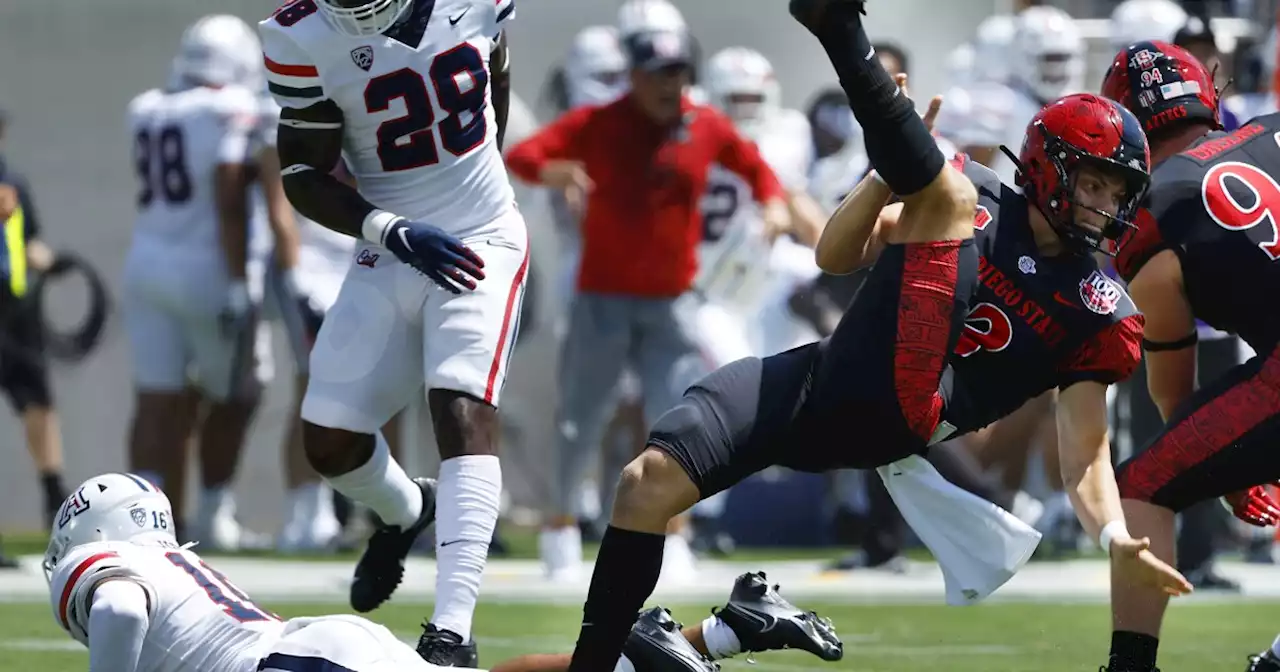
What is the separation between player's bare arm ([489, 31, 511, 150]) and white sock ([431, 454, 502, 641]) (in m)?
1.10

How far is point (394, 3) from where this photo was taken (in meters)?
5.60

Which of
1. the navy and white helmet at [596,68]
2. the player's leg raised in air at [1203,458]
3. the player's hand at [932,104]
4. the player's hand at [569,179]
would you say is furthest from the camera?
the navy and white helmet at [596,68]

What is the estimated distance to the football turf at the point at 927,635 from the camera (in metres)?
6.09

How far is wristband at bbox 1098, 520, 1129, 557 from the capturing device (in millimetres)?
4520

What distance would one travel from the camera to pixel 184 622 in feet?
14.0

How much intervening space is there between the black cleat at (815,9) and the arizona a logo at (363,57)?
156 centimetres

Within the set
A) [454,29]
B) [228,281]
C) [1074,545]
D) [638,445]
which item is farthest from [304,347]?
[454,29]

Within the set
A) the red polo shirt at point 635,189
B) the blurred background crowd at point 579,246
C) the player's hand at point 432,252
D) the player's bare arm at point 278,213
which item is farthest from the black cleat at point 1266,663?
the player's bare arm at point 278,213

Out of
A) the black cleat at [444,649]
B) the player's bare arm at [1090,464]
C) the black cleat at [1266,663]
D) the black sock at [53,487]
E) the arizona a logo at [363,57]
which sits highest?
the arizona a logo at [363,57]

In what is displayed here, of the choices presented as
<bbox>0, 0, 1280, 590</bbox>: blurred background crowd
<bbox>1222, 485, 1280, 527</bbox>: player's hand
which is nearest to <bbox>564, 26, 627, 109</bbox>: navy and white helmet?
<bbox>0, 0, 1280, 590</bbox>: blurred background crowd

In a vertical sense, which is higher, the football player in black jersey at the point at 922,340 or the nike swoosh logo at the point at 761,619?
the football player in black jersey at the point at 922,340

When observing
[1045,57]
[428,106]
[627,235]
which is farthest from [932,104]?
[1045,57]

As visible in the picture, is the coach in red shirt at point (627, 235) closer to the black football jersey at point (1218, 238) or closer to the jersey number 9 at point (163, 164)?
the jersey number 9 at point (163, 164)

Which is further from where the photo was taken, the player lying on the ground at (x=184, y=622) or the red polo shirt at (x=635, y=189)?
the red polo shirt at (x=635, y=189)
